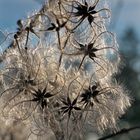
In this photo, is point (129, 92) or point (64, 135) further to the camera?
Answer: point (129, 92)

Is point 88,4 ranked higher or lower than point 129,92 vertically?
higher

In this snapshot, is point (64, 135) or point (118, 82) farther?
point (118, 82)

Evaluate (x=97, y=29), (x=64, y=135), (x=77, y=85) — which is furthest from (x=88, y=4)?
Answer: (x=64, y=135)

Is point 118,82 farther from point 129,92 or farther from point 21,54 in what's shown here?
point 21,54

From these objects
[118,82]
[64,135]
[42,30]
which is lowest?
[64,135]

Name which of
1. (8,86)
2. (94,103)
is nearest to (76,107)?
(94,103)

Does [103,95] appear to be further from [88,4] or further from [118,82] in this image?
[88,4]
